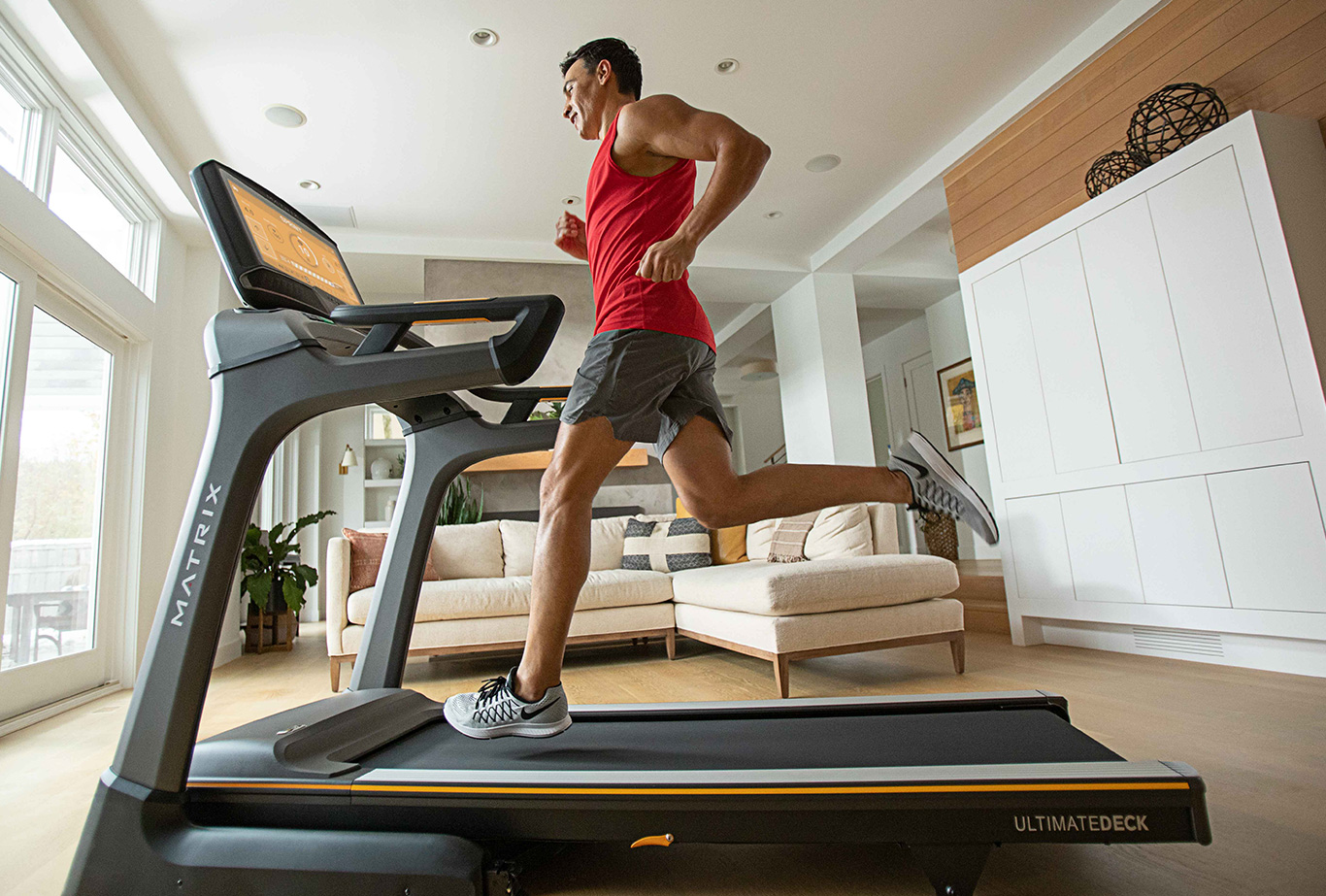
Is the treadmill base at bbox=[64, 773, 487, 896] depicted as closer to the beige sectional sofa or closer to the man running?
the man running

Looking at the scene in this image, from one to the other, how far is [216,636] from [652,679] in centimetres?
199

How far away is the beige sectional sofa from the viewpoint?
8.29ft

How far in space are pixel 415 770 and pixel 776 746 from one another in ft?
1.93

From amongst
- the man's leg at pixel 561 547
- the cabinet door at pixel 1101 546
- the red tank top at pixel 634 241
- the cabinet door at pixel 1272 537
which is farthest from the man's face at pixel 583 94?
the cabinet door at pixel 1101 546

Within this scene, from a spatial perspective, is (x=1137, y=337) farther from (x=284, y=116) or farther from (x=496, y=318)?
(x=284, y=116)

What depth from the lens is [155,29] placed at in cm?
309

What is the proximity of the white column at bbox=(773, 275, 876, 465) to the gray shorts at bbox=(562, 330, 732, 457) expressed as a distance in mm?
4516

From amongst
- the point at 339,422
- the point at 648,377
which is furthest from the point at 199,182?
the point at 339,422

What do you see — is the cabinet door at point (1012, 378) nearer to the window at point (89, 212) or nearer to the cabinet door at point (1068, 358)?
the cabinet door at point (1068, 358)

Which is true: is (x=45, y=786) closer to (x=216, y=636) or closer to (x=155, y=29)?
(x=216, y=636)

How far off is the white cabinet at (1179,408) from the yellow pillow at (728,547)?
1.36 meters

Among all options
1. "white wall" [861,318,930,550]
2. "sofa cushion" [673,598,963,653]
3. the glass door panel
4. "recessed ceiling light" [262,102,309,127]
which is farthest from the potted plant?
"white wall" [861,318,930,550]

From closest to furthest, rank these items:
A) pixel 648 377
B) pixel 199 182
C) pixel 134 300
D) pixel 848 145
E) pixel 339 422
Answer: pixel 199 182 → pixel 648 377 → pixel 134 300 → pixel 848 145 → pixel 339 422

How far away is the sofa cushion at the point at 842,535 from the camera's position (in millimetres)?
3232
